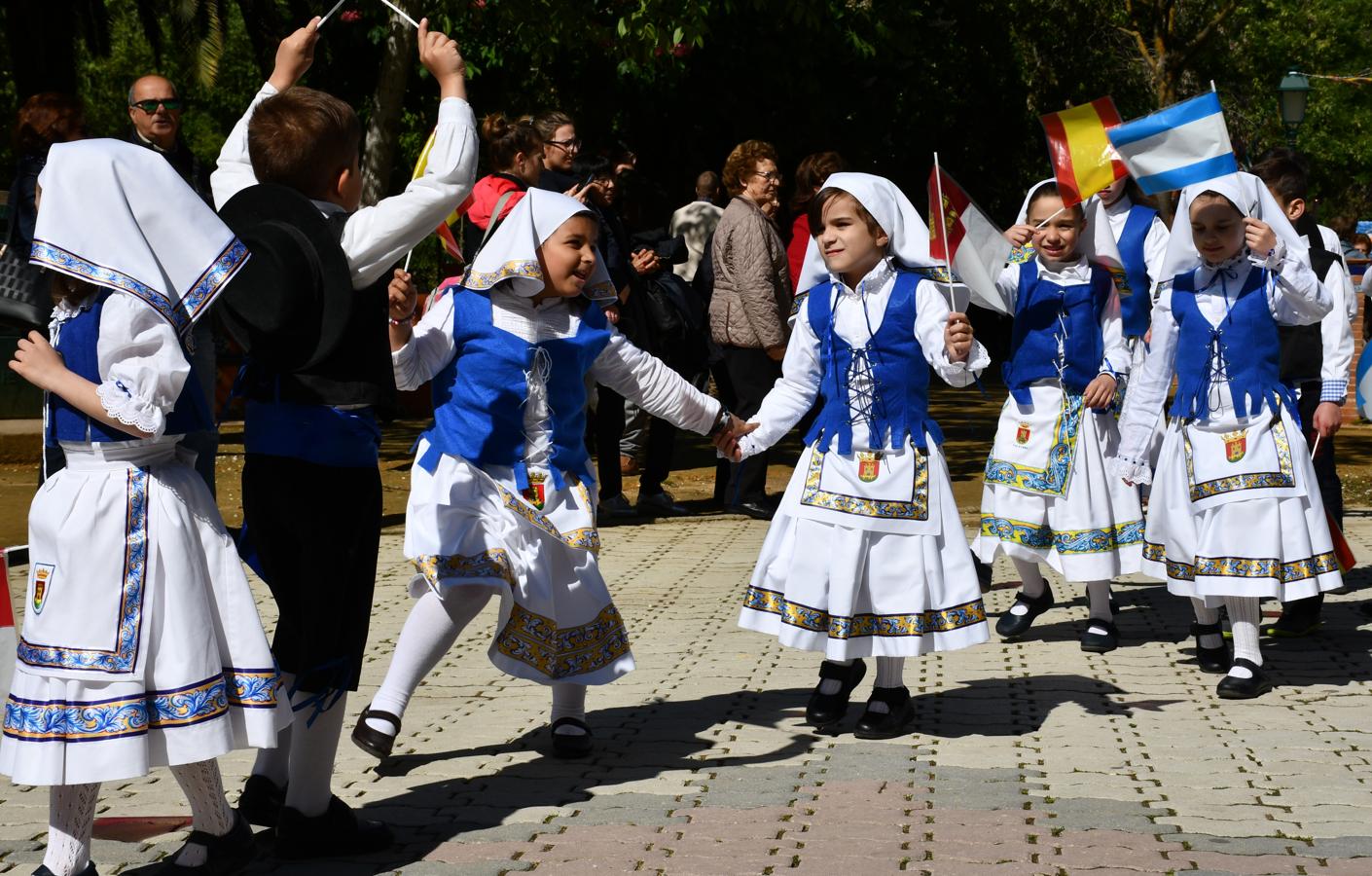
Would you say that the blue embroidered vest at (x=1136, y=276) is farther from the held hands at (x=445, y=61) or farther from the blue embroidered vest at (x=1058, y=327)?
the held hands at (x=445, y=61)

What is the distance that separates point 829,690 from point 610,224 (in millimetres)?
4889

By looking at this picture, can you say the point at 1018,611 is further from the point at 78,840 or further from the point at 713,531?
the point at 78,840

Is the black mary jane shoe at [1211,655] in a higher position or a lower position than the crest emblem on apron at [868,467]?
lower

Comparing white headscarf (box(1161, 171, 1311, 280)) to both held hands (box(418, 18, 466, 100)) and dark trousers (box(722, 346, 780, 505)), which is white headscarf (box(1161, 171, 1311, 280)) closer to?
held hands (box(418, 18, 466, 100))

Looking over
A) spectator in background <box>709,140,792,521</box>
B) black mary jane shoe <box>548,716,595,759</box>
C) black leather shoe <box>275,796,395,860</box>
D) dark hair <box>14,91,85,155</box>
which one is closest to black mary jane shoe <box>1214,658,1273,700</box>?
black mary jane shoe <box>548,716,595,759</box>

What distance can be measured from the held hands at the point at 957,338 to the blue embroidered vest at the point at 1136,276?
210cm

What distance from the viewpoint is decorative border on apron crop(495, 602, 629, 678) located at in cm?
549

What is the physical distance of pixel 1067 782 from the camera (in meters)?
5.26

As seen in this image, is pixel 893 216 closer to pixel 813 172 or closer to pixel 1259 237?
pixel 1259 237

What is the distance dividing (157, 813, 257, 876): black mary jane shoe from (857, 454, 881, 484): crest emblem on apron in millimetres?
2509

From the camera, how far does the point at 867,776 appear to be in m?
5.34

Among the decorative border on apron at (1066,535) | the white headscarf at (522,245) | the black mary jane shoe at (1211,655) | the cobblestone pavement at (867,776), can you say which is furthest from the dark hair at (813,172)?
the white headscarf at (522,245)

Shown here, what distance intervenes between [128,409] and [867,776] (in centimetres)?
252

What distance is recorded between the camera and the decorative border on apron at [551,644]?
5492mm
